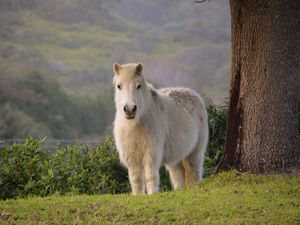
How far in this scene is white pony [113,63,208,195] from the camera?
10117 millimetres

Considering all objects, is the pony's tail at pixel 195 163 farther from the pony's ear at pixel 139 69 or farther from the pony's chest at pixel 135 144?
the pony's ear at pixel 139 69

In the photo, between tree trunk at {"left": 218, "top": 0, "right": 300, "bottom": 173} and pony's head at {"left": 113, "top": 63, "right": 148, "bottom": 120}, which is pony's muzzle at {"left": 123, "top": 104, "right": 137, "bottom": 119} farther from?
tree trunk at {"left": 218, "top": 0, "right": 300, "bottom": 173}

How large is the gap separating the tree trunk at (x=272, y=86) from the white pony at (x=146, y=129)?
150cm

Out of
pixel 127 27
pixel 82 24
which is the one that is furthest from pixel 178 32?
pixel 82 24

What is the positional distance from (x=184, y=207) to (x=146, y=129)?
231 cm

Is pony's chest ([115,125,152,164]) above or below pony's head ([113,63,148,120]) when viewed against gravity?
below

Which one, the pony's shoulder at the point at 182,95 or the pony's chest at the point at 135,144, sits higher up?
the pony's shoulder at the point at 182,95

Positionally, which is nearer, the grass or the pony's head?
the grass

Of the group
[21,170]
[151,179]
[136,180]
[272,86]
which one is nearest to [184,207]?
[151,179]

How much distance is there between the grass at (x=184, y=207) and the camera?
26.0ft

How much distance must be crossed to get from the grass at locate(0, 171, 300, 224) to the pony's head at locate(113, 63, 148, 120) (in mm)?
1431

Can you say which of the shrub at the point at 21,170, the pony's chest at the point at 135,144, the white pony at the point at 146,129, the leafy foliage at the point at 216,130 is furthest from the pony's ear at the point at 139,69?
the leafy foliage at the point at 216,130

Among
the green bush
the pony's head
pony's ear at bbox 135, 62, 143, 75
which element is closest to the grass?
the pony's head

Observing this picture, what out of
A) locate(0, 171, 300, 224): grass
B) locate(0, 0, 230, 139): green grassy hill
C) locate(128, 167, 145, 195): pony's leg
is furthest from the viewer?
locate(0, 0, 230, 139): green grassy hill
